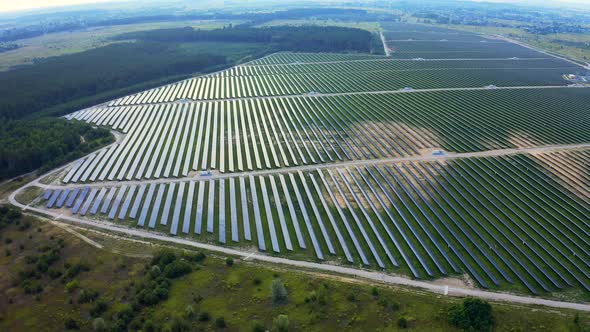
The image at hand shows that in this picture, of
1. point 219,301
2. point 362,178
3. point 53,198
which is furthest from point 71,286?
point 362,178

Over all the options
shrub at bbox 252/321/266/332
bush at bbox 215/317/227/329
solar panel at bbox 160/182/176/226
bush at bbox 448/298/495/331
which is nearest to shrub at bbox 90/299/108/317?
bush at bbox 215/317/227/329

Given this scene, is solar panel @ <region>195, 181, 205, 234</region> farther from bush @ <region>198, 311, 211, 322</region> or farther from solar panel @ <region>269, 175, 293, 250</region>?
bush @ <region>198, 311, 211, 322</region>

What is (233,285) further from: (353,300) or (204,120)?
(204,120)

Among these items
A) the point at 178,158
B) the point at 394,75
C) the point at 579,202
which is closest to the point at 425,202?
the point at 579,202

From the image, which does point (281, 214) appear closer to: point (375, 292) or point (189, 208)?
point (189, 208)

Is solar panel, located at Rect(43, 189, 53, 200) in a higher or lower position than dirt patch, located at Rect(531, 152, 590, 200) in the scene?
higher

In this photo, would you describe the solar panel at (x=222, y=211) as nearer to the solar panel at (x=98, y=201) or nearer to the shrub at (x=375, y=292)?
the solar panel at (x=98, y=201)
